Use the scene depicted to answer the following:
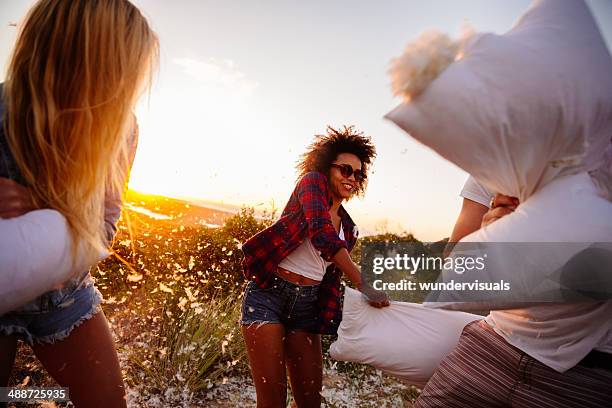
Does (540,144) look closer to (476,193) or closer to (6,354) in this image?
(476,193)

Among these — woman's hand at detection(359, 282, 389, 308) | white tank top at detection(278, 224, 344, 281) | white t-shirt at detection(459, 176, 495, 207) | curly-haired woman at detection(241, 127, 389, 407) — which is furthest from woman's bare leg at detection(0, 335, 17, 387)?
white t-shirt at detection(459, 176, 495, 207)

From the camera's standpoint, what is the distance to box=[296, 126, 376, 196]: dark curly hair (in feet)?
8.75

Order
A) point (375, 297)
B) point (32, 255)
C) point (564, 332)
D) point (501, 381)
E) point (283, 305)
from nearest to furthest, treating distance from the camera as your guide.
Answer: point (32, 255) < point (564, 332) < point (501, 381) < point (375, 297) < point (283, 305)

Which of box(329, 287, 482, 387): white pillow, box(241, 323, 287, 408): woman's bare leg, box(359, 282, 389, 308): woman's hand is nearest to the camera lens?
box(329, 287, 482, 387): white pillow

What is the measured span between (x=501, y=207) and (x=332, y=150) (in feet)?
4.80

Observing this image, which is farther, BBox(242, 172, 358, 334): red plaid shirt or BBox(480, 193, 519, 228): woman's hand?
BBox(242, 172, 358, 334): red plaid shirt

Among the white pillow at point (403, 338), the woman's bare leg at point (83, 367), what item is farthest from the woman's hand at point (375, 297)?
the woman's bare leg at point (83, 367)

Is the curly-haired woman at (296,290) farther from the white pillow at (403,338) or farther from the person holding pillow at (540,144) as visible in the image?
the person holding pillow at (540,144)

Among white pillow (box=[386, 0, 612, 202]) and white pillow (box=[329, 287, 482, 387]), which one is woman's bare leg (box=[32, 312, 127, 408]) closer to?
white pillow (box=[329, 287, 482, 387])

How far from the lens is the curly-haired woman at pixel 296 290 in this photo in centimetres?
216

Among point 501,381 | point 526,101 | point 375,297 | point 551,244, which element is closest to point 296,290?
point 375,297

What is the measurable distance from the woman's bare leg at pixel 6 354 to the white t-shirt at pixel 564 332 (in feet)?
5.70

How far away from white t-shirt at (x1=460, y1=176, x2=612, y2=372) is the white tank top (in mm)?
1188

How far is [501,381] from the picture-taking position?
1.42 meters
